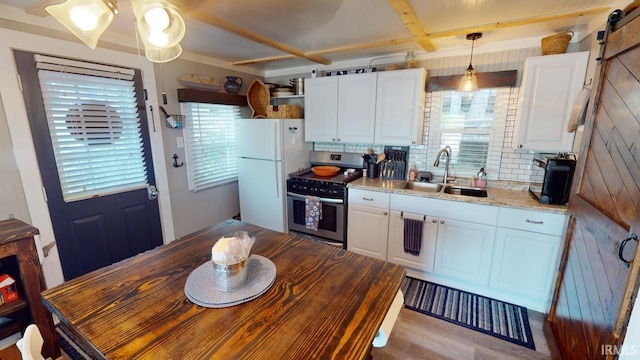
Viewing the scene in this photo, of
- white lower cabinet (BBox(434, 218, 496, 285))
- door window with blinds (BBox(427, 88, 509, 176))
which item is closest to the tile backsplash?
door window with blinds (BBox(427, 88, 509, 176))

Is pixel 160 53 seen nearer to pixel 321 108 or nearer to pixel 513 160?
pixel 321 108

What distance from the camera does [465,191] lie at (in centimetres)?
267

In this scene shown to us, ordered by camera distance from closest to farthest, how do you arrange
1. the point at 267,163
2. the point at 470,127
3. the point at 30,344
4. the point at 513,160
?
the point at 30,344 < the point at 513,160 < the point at 470,127 < the point at 267,163

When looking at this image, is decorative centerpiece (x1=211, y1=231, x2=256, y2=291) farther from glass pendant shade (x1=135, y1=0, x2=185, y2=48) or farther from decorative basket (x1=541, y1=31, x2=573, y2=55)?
decorative basket (x1=541, y1=31, x2=573, y2=55)

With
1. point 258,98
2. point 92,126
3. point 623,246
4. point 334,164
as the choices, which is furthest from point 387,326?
point 258,98

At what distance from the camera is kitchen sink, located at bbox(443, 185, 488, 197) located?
8.46 ft

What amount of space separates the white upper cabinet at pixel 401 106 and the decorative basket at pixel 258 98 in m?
1.52

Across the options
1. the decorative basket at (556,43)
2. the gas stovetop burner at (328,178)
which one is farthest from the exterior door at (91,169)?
the decorative basket at (556,43)

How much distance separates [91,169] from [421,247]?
9.71 feet

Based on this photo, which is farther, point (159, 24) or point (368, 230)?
point (368, 230)

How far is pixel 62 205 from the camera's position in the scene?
209 centimetres

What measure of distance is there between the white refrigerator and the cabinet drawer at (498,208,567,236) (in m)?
2.16

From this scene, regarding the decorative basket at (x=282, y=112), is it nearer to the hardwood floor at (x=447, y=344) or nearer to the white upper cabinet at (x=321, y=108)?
the white upper cabinet at (x=321, y=108)

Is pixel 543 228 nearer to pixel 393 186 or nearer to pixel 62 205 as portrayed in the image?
pixel 393 186
